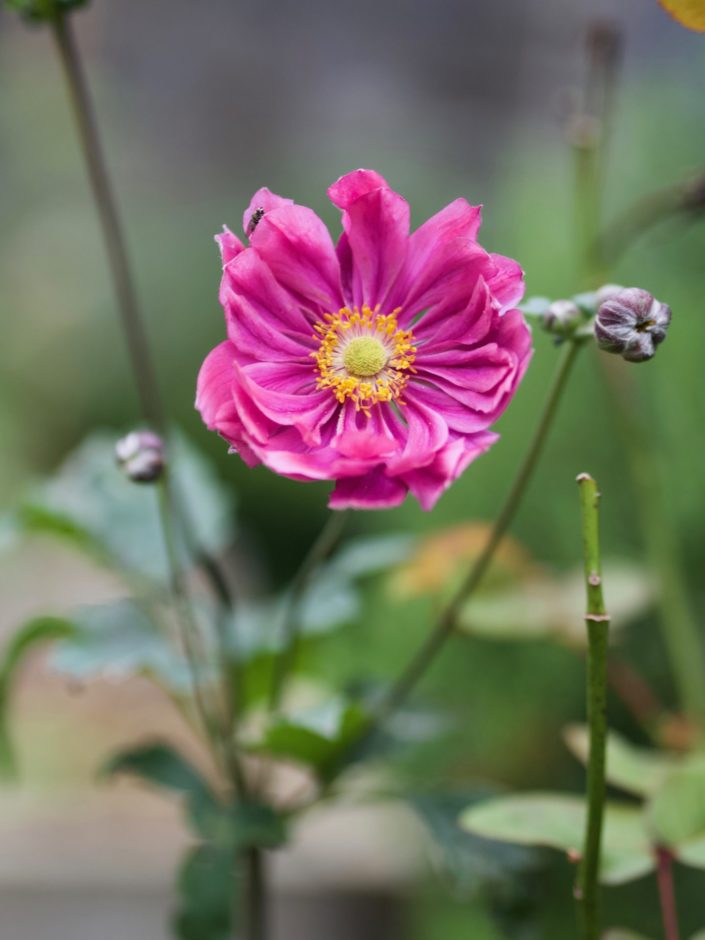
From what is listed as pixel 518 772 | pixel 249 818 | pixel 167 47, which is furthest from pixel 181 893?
pixel 167 47

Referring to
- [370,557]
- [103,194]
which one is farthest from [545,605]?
[103,194]

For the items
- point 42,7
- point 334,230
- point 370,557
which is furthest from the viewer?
point 334,230

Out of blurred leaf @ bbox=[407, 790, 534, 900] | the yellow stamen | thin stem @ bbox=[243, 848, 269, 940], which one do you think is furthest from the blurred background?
the yellow stamen

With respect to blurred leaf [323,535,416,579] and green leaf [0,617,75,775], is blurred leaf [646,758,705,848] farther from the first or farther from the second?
green leaf [0,617,75,775]

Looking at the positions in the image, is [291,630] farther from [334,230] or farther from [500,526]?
[334,230]

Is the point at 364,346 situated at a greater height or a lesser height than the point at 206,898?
greater

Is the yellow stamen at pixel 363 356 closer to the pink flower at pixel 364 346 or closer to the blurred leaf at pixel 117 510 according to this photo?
the pink flower at pixel 364 346

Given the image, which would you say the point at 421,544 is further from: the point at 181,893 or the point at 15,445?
the point at 15,445
